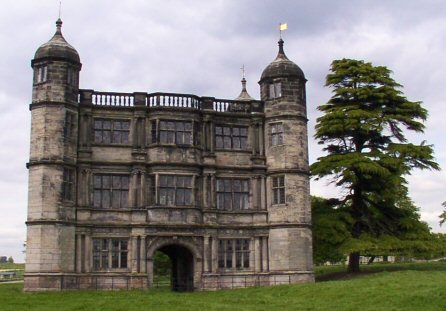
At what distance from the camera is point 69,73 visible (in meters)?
33.6

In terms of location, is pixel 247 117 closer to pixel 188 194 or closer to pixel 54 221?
pixel 188 194

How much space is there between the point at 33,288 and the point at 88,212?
15.2ft

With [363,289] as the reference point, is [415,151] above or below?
above

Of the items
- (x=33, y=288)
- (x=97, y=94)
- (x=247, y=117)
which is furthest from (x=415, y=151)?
(x=33, y=288)

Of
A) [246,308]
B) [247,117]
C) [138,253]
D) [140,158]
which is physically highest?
[247,117]

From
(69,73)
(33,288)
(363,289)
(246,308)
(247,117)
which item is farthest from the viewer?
(247,117)

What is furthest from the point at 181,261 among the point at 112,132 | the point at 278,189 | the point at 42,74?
the point at 42,74

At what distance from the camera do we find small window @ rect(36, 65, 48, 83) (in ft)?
109

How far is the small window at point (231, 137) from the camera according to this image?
35844 millimetres

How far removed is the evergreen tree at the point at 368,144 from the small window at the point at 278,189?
357 centimetres

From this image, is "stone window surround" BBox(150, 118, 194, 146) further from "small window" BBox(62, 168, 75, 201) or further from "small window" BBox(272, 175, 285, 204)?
"small window" BBox(272, 175, 285, 204)

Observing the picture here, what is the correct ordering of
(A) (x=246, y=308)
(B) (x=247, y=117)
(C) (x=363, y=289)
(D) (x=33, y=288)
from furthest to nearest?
(B) (x=247, y=117) < (D) (x=33, y=288) < (C) (x=363, y=289) < (A) (x=246, y=308)

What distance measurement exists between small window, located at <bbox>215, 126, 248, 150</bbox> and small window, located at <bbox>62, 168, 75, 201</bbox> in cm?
816

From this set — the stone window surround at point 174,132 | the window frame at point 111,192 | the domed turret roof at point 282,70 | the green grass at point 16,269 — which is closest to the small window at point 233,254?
the window frame at point 111,192
